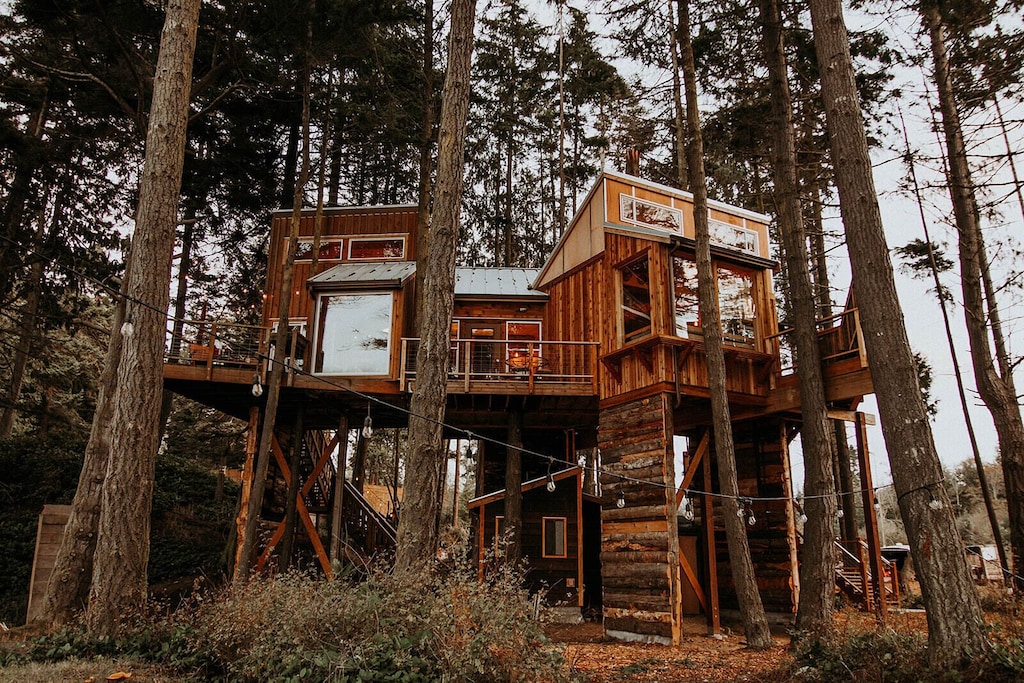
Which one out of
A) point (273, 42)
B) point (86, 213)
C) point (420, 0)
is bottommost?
point (86, 213)

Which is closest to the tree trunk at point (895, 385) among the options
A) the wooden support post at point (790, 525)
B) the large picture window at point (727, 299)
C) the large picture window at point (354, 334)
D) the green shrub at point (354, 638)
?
the green shrub at point (354, 638)

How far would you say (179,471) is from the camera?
19.4m

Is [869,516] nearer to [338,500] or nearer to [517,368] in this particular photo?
[517,368]

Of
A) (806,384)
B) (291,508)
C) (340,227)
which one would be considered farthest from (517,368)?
(340,227)

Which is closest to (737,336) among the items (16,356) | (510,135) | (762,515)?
(762,515)

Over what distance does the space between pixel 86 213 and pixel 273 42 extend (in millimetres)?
6668

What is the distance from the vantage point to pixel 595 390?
47.2 ft

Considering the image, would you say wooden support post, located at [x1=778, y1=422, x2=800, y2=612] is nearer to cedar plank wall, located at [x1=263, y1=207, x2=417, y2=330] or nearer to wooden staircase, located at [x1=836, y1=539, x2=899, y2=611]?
wooden staircase, located at [x1=836, y1=539, x2=899, y2=611]

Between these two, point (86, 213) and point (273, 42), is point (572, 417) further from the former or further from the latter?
point (86, 213)

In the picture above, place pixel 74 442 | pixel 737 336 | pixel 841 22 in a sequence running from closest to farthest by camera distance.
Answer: pixel 841 22 → pixel 737 336 → pixel 74 442

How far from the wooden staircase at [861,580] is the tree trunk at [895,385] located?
5.75m

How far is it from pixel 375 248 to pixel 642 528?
449 inches

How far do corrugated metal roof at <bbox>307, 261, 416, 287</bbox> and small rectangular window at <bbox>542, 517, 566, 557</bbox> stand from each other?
6.98 m

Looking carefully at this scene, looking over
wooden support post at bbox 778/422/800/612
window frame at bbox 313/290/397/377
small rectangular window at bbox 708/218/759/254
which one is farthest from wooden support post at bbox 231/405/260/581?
small rectangular window at bbox 708/218/759/254
